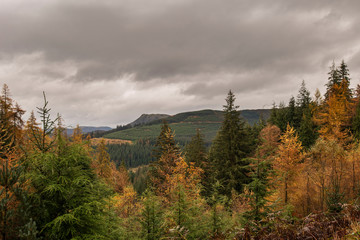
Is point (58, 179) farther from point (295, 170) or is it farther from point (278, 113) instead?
point (278, 113)

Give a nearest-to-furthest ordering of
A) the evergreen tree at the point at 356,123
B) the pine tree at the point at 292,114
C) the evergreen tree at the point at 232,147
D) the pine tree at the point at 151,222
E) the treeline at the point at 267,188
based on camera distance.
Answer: the treeline at the point at 267,188 < the pine tree at the point at 151,222 < the evergreen tree at the point at 232,147 < the evergreen tree at the point at 356,123 < the pine tree at the point at 292,114

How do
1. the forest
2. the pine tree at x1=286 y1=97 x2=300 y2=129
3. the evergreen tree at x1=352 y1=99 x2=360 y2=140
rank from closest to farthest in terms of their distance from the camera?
1. the forest
2. the evergreen tree at x1=352 y1=99 x2=360 y2=140
3. the pine tree at x1=286 y1=97 x2=300 y2=129

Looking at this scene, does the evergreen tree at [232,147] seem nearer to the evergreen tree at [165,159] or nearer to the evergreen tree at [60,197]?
the evergreen tree at [165,159]

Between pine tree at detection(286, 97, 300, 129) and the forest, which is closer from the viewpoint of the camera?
the forest

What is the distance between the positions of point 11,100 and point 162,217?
104 ft

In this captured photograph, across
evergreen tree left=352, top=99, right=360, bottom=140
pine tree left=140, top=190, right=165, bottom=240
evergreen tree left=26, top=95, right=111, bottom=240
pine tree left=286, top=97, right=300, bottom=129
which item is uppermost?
pine tree left=286, top=97, right=300, bottom=129

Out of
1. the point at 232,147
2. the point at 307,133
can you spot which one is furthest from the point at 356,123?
the point at 232,147

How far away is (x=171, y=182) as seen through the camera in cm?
1691

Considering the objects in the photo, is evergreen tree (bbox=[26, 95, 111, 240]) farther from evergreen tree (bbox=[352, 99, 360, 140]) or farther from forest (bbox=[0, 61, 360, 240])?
evergreen tree (bbox=[352, 99, 360, 140])

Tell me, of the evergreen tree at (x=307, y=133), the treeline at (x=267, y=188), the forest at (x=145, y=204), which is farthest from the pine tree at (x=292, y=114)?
the forest at (x=145, y=204)

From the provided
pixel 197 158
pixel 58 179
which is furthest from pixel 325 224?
pixel 197 158

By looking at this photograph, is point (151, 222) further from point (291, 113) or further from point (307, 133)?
point (291, 113)

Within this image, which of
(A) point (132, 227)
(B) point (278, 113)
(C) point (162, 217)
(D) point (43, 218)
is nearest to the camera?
(D) point (43, 218)

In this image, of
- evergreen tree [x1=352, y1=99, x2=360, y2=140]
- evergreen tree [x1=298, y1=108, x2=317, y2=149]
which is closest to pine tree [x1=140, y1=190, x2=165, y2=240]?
evergreen tree [x1=352, y1=99, x2=360, y2=140]
